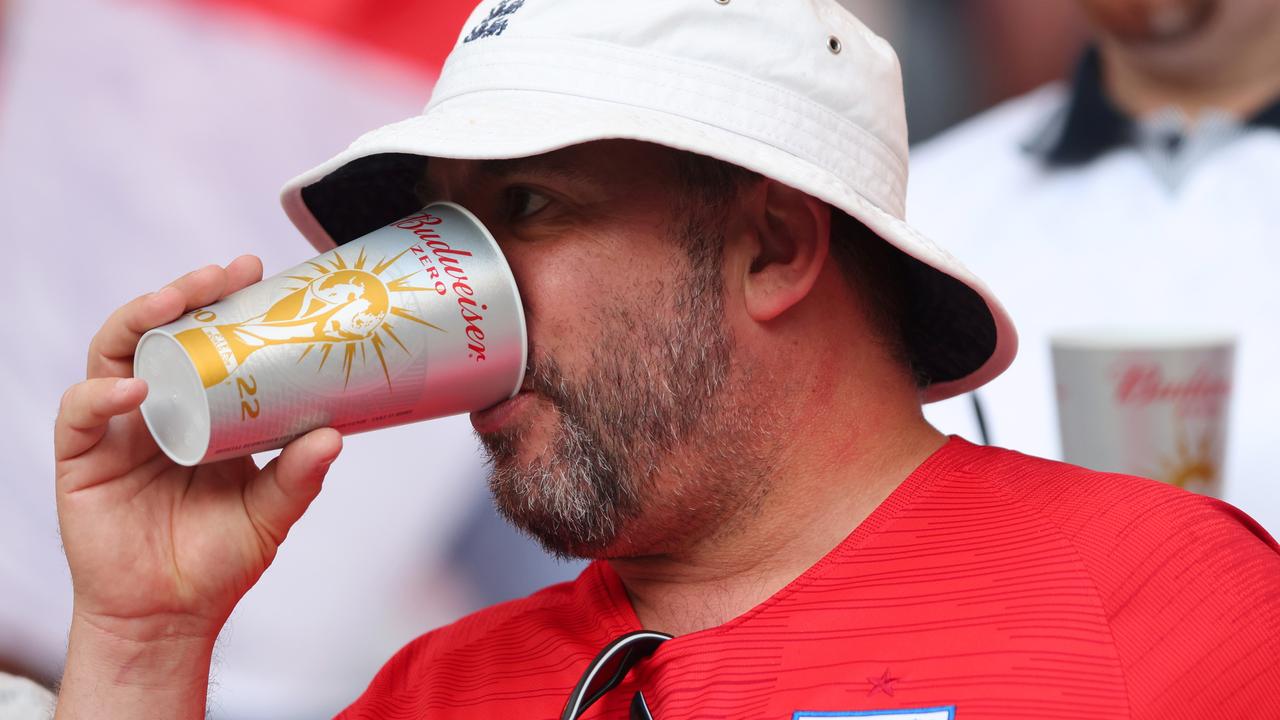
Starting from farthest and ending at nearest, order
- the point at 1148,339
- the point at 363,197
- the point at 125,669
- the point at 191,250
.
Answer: the point at 191,250 → the point at 1148,339 → the point at 363,197 → the point at 125,669

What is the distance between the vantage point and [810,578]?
1.00 metres

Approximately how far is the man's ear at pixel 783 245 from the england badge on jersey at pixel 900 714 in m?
0.31

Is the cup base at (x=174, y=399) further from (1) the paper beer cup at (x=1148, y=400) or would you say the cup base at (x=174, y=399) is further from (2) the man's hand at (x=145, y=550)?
(1) the paper beer cup at (x=1148, y=400)

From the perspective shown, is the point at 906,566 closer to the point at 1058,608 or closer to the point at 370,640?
the point at 1058,608

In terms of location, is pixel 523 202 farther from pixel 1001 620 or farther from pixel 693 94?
pixel 1001 620

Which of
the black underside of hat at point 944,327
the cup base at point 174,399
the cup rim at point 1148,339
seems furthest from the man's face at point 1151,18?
the cup base at point 174,399

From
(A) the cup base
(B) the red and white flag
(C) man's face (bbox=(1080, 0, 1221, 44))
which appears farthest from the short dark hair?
(B) the red and white flag

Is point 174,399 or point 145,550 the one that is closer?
point 174,399

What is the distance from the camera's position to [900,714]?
0.88 m

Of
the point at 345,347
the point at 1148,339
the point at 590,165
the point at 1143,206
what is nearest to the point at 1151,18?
the point at 1143,206

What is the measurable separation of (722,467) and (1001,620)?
25 cm

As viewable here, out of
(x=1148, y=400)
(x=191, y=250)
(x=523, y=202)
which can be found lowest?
(x=1148, y=400)

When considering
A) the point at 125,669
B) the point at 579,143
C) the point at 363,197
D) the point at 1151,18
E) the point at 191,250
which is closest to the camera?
the point at 579,143

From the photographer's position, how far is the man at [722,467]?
91 cm
